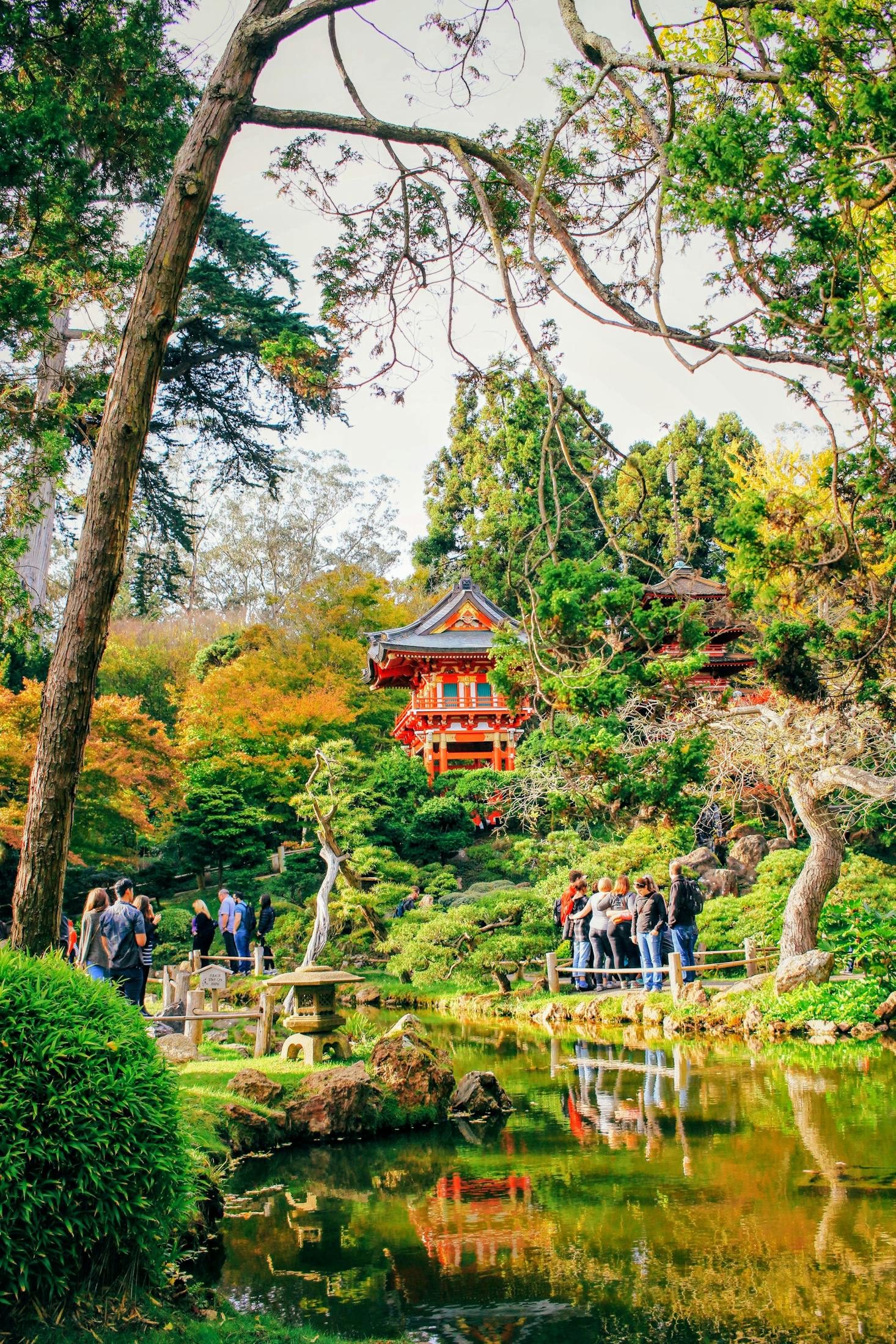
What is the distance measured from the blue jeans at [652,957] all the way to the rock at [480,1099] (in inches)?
150

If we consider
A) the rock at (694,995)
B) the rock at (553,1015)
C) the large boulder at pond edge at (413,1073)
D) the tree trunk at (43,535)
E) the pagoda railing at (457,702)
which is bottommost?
the rock at (553,1015)

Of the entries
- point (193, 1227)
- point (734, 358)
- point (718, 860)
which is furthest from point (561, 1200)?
point (718, 860)

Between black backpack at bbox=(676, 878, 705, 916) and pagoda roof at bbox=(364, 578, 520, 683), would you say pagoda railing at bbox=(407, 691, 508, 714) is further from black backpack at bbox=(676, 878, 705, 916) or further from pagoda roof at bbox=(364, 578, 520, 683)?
black backpack at bbox=(676, 878, 705, 916)

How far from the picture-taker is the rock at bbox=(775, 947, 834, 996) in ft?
30.3

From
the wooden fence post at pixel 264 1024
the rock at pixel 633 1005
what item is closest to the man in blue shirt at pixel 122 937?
the wooden fence post at pixel 264 1024

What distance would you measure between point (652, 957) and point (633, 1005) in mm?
678

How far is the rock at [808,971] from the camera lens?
30.3 feet

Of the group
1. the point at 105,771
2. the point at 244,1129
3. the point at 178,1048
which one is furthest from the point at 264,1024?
the point at 105,771

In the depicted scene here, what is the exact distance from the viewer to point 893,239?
14.7 ft

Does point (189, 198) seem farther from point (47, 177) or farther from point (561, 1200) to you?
point (561, 1200)

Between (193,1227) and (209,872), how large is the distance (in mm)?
21809

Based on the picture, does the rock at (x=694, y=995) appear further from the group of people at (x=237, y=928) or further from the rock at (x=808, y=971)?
the group of people at (x=237, y=928)

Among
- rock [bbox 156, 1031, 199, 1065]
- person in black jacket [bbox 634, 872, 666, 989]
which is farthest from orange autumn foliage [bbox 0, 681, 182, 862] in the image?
person in black jacket [bbox 634, 872, 666, 989]

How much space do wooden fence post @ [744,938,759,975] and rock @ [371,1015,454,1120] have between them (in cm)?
462
